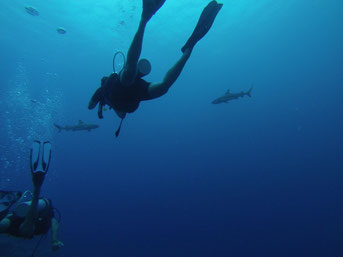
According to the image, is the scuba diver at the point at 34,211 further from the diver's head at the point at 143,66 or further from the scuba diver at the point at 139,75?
the diver's head at the point at 143,66

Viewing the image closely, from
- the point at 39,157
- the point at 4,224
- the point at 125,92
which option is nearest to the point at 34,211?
the point at 4,224

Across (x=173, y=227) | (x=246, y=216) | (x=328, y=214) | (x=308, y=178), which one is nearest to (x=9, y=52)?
(x=173, y=227)

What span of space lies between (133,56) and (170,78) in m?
0.75

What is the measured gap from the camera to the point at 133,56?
4.05m

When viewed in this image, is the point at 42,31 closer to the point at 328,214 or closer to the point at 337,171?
the point at 328,214

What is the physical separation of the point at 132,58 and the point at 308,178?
178ft

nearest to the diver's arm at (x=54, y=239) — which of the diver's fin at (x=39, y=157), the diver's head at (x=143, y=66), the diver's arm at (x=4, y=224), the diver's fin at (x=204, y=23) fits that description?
the diver's arm at (x=4, y=224)

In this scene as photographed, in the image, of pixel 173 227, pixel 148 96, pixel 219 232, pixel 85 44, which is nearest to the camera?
pixel 148 96

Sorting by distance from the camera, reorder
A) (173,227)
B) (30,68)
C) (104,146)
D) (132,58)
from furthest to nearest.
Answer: (104,146) < (30,68) < (173,227) < (132,58)

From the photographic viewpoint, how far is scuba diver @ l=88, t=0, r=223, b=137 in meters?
4.05

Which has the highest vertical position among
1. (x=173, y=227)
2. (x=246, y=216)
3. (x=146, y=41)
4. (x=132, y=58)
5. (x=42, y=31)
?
(x=146, y=41)

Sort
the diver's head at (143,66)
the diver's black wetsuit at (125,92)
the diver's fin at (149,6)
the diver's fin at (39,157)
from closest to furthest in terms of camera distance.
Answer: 1. the diver's fin at (149,6)
2. the diver's head at (143,66)
3. the diver's black wetsuit at (125,92)
4. the diver's fin at (39,157)

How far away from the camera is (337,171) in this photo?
50.1 m

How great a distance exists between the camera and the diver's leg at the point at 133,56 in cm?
402
